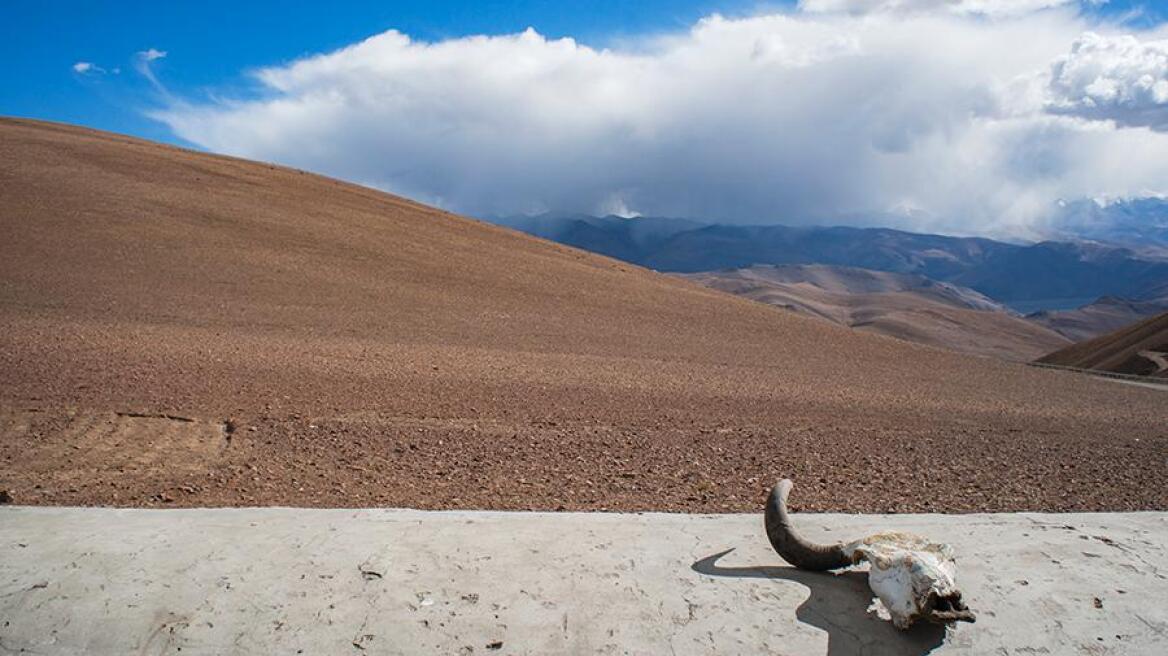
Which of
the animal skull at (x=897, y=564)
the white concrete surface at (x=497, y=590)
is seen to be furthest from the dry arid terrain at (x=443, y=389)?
the animal skull at (x=897, y=564)

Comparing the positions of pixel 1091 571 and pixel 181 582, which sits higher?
pixel 1091 571

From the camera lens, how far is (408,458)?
923 cm

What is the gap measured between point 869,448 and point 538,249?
89.5 ft

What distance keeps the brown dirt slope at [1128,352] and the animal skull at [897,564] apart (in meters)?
30.8

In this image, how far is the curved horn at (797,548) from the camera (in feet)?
16.0

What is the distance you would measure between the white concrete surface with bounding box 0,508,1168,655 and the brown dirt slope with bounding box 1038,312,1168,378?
3029 cm

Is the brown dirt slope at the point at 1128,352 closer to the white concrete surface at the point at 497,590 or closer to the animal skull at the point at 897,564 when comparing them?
the white concrete surface at the point at 497,590

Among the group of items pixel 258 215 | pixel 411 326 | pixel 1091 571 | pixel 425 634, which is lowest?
pixel 425 634

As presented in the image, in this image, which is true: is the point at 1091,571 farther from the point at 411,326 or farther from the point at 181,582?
the point at 411,326

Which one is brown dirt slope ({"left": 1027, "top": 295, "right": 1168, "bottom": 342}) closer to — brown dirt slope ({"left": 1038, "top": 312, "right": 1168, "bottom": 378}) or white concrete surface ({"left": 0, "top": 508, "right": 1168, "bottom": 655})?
brown dirt slope ({"left": 1038, "top": 312, "right": 1168, "bottom": 378})

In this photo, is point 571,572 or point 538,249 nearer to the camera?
point 571,572

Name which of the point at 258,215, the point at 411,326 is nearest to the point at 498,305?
the point at 411,326

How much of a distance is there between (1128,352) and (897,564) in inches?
1739

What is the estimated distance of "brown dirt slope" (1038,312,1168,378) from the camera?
35.2 meters
